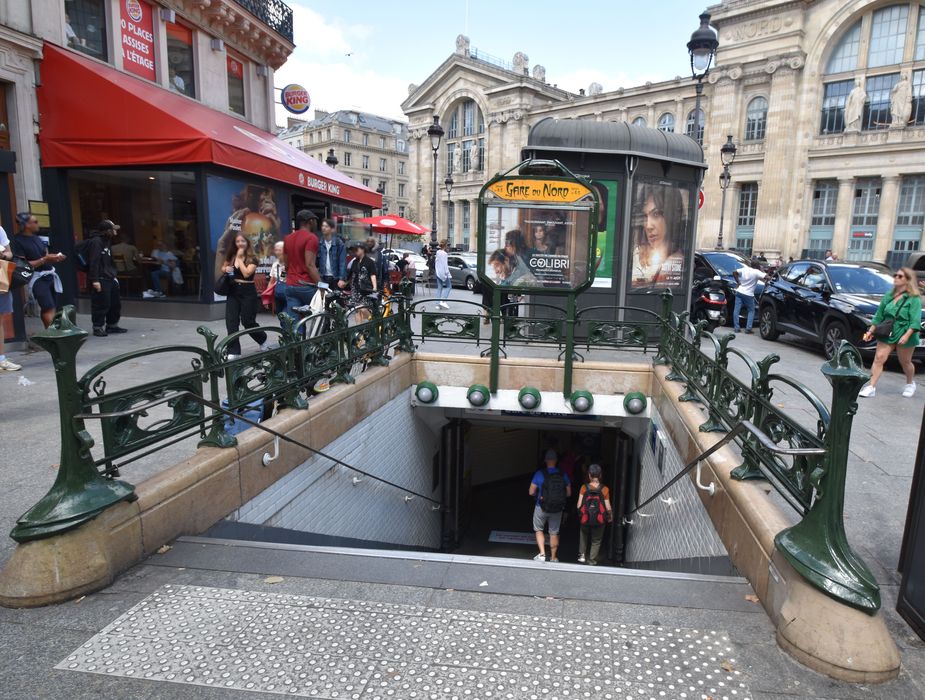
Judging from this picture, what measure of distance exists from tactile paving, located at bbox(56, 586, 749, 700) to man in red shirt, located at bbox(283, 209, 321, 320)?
539 centimetres

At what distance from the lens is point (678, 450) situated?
600 centimetres

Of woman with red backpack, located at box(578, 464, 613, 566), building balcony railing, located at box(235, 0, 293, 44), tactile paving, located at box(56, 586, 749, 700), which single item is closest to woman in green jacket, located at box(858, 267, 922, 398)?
woman with red backpack, located at box(578, 464, 613, 566)

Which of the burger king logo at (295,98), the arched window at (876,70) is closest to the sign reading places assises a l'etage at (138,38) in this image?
the burger king logo at (295,98)

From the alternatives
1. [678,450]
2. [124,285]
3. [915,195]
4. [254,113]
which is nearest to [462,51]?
[915,195]

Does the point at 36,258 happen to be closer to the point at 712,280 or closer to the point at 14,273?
the point at 14,273

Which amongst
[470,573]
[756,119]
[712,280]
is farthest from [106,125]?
[756,119]

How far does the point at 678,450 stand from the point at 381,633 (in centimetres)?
417

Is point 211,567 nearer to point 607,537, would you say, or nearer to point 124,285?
point 607,537

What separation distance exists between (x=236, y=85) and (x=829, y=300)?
A: 14.4 m

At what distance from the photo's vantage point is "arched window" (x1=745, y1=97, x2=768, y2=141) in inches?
1603

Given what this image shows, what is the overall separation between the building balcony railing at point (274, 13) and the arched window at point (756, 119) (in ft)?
117

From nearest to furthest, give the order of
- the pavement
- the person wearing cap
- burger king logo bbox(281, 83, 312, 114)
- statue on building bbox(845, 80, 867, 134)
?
the pavement < the person wearing cap < burger king logo bbox(281, 83, 312, 114) < statue on building bbox(845, 80, 867, 134)

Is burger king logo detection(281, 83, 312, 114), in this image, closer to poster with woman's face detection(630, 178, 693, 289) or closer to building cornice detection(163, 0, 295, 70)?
building cornice detection(163, 0, 295, 70)

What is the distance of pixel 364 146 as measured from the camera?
86.9 meters
